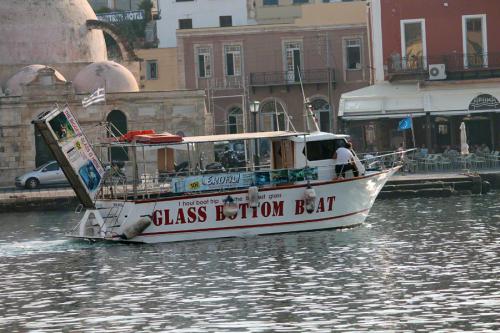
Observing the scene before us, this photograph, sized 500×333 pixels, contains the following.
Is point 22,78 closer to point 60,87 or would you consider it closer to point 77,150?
point 60,87

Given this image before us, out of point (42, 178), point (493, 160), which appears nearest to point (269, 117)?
point (42, 178)

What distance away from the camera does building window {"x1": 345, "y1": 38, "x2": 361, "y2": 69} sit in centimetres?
7462

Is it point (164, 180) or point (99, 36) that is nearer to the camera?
point (164, 180)

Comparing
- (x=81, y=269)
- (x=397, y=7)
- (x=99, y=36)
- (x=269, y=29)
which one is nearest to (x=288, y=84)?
(x=269, y=29)

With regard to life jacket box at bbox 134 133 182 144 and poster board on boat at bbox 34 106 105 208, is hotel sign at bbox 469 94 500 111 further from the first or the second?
poster board on boat at bbox 34 106 105 208

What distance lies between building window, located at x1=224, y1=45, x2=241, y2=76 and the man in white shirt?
3881 cm

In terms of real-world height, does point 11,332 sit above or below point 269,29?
below

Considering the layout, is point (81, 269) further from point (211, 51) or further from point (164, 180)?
point (211, 51)

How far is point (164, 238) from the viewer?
115 feet

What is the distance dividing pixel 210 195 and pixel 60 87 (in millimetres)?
28916

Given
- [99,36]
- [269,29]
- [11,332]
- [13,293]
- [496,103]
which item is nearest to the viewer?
[11,332]

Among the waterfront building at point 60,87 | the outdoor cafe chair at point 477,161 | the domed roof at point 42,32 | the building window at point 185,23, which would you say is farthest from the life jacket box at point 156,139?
the building window at point 185,23

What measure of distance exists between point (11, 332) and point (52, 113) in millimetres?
13210

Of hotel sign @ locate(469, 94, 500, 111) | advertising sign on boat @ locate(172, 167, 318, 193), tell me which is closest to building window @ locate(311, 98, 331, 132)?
hotel sign @ locate(469, 94, 500, 111)
